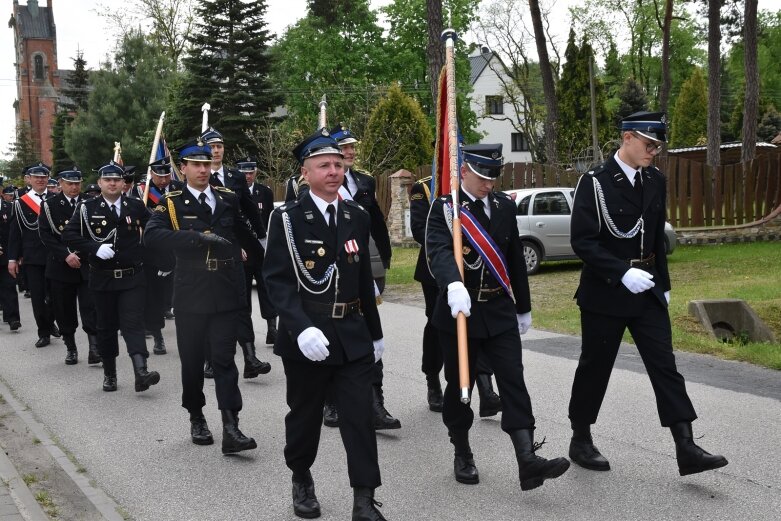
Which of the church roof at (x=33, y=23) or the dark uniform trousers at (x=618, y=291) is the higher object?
the church roof at (x=33, y=23)

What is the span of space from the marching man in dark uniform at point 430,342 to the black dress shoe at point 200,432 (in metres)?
1.72

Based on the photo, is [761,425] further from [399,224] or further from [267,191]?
[399,224]

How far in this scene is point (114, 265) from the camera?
27.7ft

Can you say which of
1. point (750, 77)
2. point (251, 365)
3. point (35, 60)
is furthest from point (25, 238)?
point (35, 60)

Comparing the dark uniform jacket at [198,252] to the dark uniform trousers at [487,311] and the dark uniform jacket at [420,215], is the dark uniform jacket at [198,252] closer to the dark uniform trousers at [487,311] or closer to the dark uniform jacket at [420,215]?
the dark uniform jacket at [420,215]

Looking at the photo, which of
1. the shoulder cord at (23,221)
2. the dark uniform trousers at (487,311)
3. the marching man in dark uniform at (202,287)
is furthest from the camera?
the shoulder cord at (23,221)

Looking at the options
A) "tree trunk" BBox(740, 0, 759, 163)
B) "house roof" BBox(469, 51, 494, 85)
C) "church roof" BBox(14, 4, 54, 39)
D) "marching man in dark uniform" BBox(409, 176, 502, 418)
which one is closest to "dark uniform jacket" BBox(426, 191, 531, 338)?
"marching man in dark uniform" BBox(409, 176, 502, 418)

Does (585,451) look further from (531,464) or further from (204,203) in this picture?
(204,203)

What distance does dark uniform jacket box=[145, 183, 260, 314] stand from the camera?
6.45 metres

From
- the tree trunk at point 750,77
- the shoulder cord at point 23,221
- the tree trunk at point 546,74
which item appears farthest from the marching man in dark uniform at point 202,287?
the tree trunk at point 546,74

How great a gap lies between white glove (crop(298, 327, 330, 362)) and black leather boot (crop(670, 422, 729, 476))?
2050 millimetres

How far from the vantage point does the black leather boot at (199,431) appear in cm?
661

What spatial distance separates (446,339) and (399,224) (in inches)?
805

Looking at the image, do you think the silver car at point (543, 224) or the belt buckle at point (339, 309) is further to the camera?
the silver car at point (543, 224)
